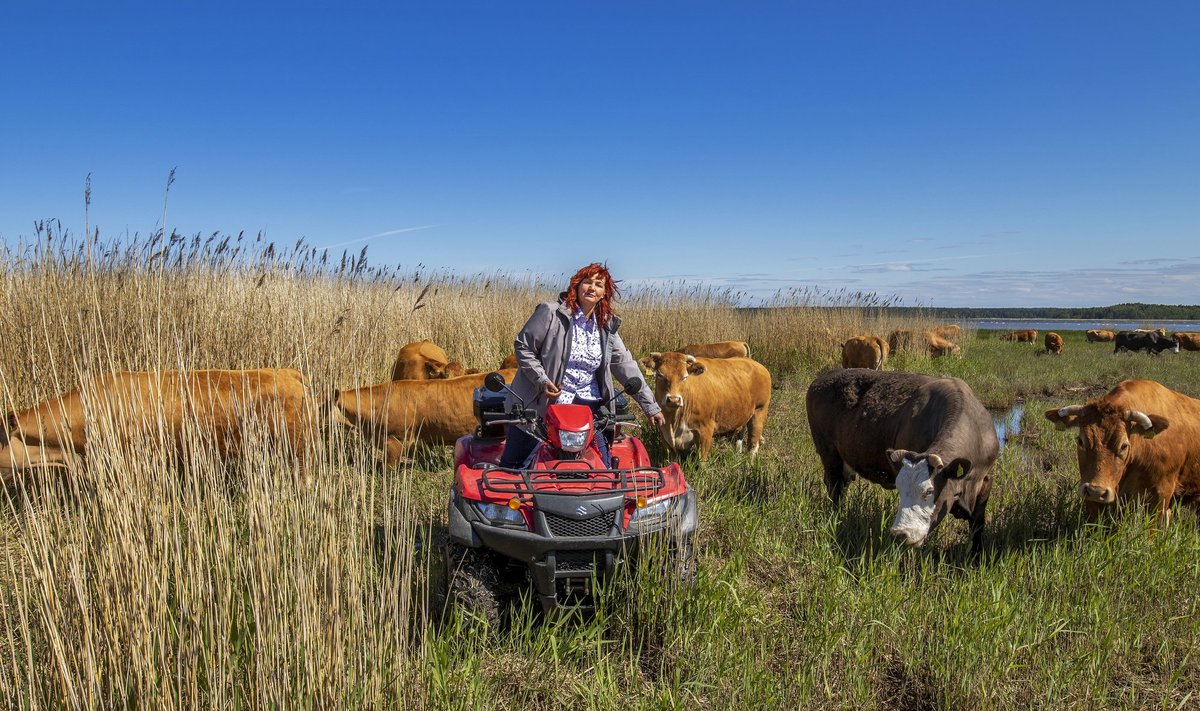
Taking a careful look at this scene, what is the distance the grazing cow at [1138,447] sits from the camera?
16.6 feet

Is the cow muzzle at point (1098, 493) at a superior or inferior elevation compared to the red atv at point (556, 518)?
inferior

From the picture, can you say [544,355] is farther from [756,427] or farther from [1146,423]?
[756,427]

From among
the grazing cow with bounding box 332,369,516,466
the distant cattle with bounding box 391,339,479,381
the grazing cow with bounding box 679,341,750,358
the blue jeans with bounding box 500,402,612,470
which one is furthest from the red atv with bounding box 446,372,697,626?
the grazing cow with bounding box 679,341,750,358

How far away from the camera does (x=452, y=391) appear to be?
7676 millimetres

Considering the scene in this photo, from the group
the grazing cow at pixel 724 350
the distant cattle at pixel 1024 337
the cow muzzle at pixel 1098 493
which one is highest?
the grazing cow at pixel 724 350

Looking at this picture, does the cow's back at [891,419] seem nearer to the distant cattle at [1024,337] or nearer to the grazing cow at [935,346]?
the grazing cow at [935,346]

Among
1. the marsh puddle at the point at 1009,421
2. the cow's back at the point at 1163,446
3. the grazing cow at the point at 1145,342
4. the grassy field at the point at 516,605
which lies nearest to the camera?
the grassy field at the point at 516,605

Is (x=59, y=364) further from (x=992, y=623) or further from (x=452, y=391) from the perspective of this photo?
(x=992, y=623)

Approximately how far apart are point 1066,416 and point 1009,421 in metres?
7.17

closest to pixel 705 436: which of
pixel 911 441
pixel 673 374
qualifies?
pixel 673 374

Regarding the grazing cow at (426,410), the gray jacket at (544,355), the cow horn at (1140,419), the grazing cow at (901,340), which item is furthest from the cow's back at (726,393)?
the grazing cow at (901,340)

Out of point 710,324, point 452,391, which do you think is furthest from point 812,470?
point 710,324

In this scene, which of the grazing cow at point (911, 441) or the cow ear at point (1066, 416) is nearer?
the grazing cow at point (911, 441)

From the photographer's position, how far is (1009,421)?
1203cm
